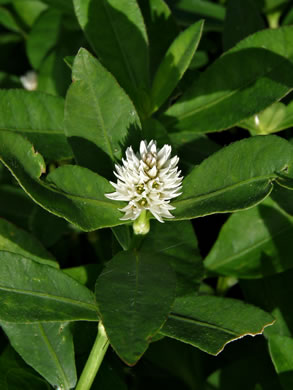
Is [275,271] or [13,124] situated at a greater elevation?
[13,124]

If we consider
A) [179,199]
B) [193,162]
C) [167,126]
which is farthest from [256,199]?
[167,126]

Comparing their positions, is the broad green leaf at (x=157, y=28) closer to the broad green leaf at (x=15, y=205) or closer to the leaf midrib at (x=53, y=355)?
the broad green leaf at (x=15, y=205)

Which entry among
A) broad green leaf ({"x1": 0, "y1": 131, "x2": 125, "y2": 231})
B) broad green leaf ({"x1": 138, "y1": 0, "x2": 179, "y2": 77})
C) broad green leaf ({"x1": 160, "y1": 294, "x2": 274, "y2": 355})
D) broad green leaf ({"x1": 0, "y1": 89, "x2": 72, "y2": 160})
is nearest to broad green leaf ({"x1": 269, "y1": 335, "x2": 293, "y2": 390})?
broad green leaf ({"x1": 160, "y1": 294, "x2": 274, "y2": 355})

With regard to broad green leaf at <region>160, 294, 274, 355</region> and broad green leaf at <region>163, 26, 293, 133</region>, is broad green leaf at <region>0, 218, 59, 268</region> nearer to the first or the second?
broad green leaf at <region>160, 294, 274, 355</region>

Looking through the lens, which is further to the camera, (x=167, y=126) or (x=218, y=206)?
(x=167, y=126)

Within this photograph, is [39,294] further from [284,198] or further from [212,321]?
[284,198]

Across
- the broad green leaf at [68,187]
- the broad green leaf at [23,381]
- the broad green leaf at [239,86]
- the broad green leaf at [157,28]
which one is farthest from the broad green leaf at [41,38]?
the broad green leaf at [23,381]

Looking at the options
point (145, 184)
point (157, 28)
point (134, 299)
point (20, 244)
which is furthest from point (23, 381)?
point (157, 28)

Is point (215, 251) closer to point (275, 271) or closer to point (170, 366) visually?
point (275, 271)
